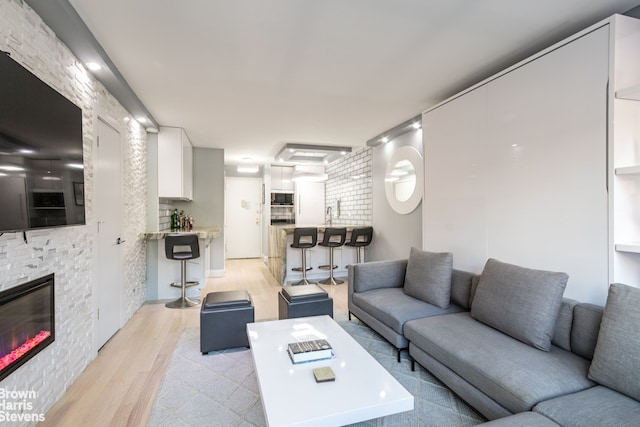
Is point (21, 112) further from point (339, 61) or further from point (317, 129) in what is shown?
point (317, 129)

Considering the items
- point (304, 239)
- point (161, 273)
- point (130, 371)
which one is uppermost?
point (304, 239)

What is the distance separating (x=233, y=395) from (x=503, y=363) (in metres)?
1.70

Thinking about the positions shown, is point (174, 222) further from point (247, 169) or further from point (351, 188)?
point (351, 188)

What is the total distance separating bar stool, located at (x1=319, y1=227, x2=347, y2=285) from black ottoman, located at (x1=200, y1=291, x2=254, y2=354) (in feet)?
7.84

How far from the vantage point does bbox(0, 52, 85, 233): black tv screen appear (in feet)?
4.41

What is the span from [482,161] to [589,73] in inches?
35.6

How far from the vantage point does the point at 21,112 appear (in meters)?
1.43

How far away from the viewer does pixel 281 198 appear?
725 centimetres

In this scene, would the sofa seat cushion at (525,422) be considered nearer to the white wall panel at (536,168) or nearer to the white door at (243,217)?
the white wall panel at (536,168)

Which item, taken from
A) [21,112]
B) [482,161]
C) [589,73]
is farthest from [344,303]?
[21,112]

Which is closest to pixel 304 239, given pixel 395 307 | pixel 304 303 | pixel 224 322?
pixel 304 303

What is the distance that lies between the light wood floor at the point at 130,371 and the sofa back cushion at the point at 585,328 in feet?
7.89

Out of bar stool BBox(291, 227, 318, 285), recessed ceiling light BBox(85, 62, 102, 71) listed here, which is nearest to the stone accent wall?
bar stool BBox(291, 227, 318, 285)

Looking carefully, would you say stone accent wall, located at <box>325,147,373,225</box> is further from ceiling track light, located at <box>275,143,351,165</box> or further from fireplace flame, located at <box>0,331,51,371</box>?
fireplace flame, located at <box>0,331,51,371</box>
